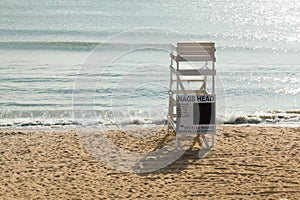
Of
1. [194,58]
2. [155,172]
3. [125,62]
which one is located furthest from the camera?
[125,62]

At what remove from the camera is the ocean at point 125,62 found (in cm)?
1310

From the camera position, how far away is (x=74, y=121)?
11.8 metres

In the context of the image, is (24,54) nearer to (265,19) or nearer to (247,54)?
(247,54)

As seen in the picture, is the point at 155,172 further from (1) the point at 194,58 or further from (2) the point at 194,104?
(1) the point at 194,58

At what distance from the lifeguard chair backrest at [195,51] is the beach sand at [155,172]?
1.36 meters

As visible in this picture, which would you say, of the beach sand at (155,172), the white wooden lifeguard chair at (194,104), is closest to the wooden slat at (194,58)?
the white wooden lifeguard chair at (194,104)

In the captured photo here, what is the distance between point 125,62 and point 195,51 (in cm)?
1198

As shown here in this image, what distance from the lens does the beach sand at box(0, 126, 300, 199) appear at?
7105 millimetres

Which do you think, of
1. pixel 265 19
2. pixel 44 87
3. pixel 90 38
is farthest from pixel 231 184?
pixel 265 19

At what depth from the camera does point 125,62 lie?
20844 mm

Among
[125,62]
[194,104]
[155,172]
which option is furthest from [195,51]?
[125,62]

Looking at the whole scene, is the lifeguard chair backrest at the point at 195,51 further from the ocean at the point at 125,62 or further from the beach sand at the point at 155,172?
the ocean at the point at 125,62

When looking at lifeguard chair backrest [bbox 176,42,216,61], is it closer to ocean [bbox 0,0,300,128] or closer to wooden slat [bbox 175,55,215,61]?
wooden slat [bbox 175,55,215,61]

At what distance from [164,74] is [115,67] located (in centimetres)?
206
